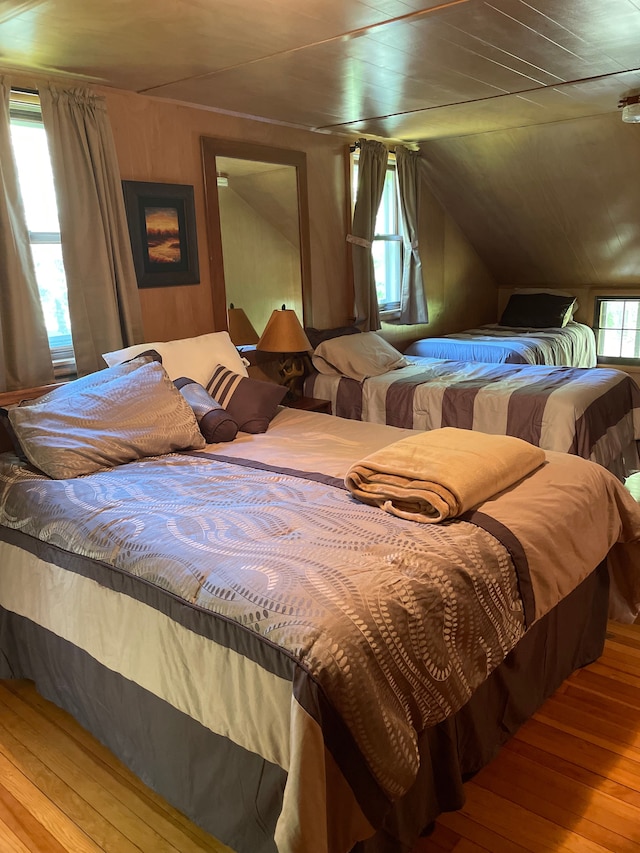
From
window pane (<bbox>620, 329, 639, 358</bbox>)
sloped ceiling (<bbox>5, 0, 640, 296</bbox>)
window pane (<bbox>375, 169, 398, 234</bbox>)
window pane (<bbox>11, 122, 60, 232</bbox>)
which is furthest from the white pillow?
window pane (<bbox>620, 329, 639, 358</bbox>)

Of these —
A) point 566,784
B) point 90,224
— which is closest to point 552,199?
point 90,224

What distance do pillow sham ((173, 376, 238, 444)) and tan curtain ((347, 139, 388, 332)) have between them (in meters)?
2.17

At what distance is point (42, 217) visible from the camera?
291 cm

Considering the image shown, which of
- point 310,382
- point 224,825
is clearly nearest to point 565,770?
point 224,825

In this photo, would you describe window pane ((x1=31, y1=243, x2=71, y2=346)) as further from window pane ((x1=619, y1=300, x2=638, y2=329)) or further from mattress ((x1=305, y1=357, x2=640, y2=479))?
window pane ((x1=619, y1=300, x2=638, y2=329))

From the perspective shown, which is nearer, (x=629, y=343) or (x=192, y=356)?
(x=192, y=356)

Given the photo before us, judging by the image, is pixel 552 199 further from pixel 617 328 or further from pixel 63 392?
pixel 63 392

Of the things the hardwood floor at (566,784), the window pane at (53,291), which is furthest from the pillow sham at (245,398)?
the hardwood floor at (566,784)

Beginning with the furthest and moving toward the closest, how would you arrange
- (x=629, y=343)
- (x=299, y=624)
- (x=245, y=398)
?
(x=629, y=343) < (x=245, y=398) < (x=299, y=624)

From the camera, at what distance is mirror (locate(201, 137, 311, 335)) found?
3553mm

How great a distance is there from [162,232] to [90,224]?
0.45m

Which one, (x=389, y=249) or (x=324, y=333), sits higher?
(x=389, y=249)

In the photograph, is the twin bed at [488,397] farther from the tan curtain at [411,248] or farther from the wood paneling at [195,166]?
the tan curtain at [411,248]

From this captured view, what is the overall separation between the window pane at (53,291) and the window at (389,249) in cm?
257
